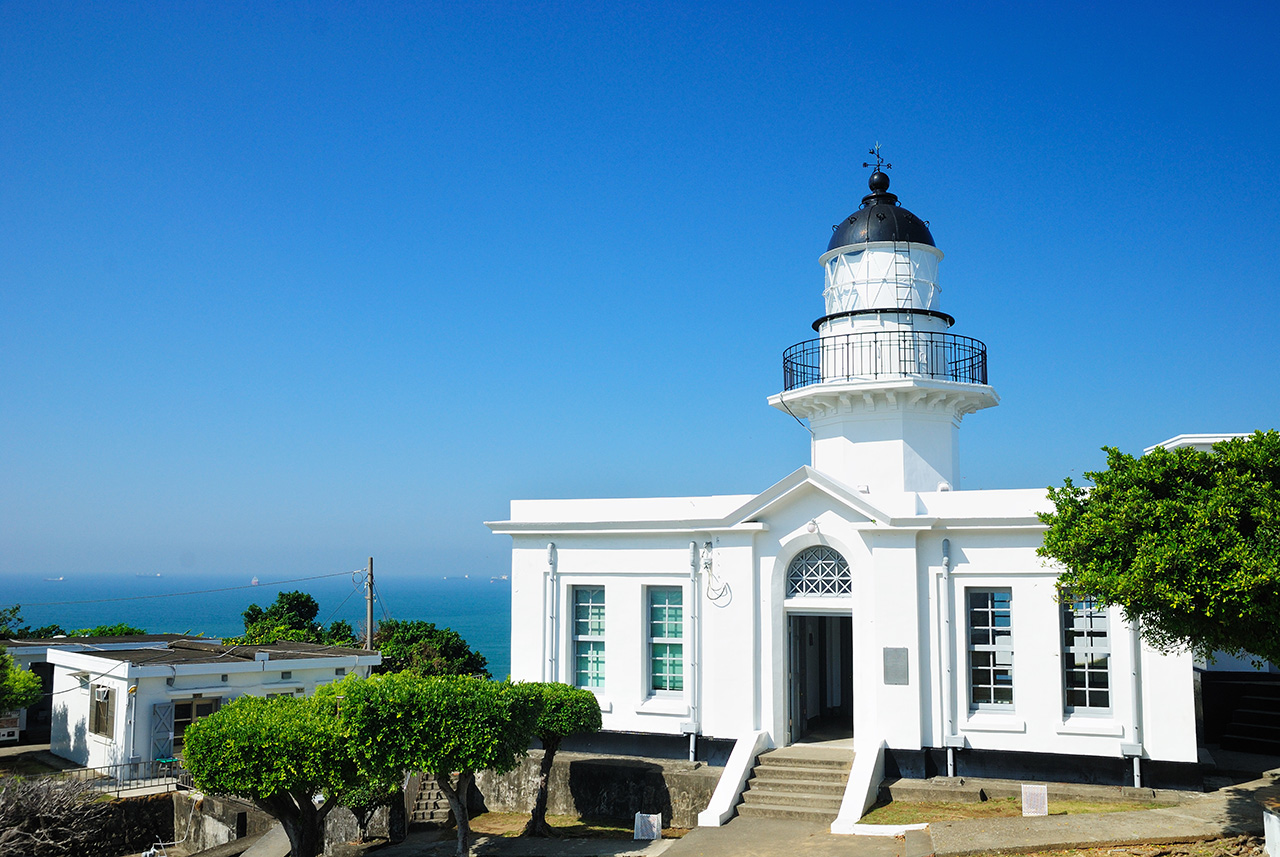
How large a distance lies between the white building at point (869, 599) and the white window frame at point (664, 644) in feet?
0.13

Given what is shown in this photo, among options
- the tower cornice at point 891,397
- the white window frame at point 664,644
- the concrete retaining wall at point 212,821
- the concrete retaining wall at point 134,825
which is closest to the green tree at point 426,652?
the concrete retaining wall at point 212,821

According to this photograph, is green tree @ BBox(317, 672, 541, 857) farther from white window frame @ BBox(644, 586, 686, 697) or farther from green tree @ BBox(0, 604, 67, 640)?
green tree @ BBox(0, 604, 67, 640)

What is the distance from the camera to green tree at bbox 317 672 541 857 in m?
14.1

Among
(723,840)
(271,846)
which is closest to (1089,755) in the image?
(723,840)

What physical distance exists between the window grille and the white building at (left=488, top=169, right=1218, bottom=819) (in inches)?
1.4

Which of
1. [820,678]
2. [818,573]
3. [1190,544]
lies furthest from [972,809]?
[1190,544]

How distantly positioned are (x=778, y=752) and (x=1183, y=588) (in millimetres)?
8175

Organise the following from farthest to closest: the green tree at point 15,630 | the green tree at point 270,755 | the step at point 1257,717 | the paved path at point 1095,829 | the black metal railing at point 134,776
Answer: the green tree at point 15,630
the black metal railing at point 134,776
the step at point 1257,717
the green tree at point 270,755
the paved path at point 1095,829

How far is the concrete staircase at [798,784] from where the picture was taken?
15227 millimetres

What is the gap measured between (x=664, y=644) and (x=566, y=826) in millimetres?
3522

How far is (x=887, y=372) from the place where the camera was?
64.4 feet

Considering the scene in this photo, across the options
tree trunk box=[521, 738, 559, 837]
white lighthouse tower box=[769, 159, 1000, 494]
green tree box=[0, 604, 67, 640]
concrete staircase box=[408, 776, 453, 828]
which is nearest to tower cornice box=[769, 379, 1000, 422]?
white lighthouse tower box=[769, 159, 1000, 494]

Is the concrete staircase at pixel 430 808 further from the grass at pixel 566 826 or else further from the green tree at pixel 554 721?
the green tree at pixel 554 721

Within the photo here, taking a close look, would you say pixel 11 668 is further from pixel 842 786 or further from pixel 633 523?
pixel 842 786
